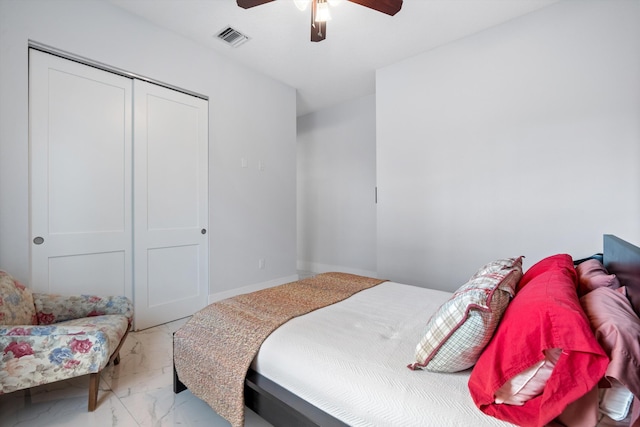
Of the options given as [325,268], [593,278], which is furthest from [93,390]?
[325,268]

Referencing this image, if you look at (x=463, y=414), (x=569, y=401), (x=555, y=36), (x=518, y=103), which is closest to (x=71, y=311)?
(x=463, y=414)

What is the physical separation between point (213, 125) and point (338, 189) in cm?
230

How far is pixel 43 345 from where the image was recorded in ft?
4.75

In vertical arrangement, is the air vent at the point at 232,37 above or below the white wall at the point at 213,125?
above

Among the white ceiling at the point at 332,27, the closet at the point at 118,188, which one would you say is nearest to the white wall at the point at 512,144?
the white ceiling at the point at 332,27

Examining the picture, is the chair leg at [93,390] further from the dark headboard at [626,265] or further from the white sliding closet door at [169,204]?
the dark headboard at [626,265]

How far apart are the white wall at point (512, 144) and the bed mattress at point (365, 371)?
1656 millimetres

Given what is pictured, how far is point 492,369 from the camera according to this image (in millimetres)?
845

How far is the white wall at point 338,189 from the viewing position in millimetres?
4543

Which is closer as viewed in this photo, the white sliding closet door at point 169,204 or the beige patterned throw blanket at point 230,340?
the beige patterned throw blanket at point 230,340

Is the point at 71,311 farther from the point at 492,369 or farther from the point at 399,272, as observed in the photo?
the point at 399,272

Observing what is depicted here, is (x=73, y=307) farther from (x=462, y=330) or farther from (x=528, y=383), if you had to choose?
(x=528, y=383)

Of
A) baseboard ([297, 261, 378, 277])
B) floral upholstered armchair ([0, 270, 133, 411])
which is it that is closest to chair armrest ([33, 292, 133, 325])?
floral upholstered armchair ([0, 270, 133, 411])

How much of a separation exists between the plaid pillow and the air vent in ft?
10.00
